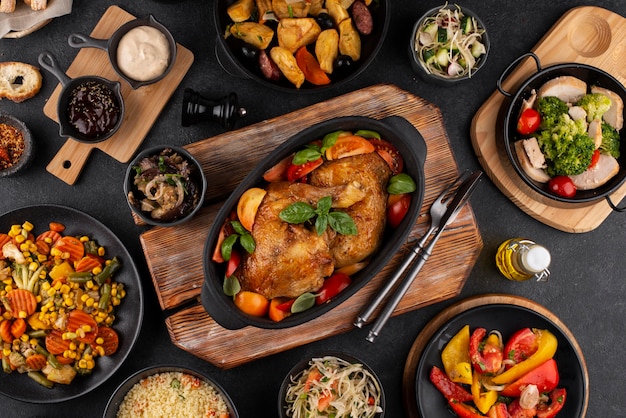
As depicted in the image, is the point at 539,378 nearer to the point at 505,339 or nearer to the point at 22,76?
the point at 505,339

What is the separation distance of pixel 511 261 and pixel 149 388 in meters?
2.41

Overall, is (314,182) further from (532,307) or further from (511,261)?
(532,307)

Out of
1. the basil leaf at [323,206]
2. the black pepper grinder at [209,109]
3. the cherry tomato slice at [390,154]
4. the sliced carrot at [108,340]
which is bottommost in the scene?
the sliced carrot at [108,340]

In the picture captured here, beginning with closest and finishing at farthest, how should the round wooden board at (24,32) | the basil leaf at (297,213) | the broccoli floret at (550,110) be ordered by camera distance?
1. the basil leaf at (297,213)
2. the broccoli floret at (550,110)
3. the round wooden board at (24,32)

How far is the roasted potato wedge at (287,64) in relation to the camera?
3.78 metres

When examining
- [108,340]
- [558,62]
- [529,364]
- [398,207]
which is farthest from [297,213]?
[558,62]

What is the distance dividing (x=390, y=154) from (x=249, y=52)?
106 cm

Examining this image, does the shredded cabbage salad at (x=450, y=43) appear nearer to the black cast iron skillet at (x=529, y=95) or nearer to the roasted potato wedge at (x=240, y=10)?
the black cast iron skillet at (x=529, y=95)

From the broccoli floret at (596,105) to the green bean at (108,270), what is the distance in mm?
3110

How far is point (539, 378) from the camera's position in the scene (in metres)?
4.04

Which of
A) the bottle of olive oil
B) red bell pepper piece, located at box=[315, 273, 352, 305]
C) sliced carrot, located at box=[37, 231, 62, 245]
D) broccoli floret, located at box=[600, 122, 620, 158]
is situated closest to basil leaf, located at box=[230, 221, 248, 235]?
red bell pepper piece, located at box=[315, 273, 352, 305]

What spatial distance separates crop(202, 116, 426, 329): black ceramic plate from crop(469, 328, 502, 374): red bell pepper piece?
1.02 meters

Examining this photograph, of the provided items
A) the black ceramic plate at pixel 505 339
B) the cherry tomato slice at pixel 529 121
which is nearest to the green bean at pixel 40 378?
the black ceramic plate at pixel 505 339

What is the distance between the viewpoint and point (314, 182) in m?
3.48
